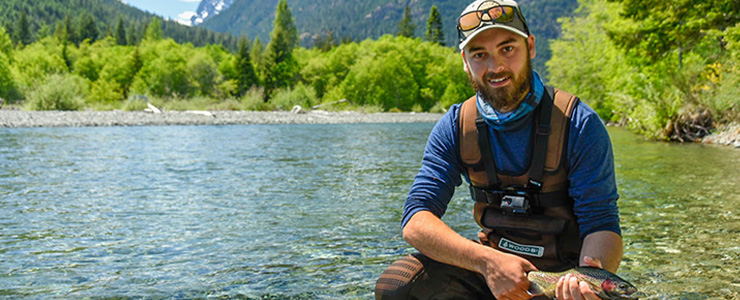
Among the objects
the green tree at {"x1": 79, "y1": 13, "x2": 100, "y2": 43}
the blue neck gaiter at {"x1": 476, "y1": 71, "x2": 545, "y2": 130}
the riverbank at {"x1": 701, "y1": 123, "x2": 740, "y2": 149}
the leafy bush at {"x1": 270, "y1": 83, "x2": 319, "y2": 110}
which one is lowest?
Answer: the leafy bush at {"x1": 270, "y1": 83, "x2": 319, "y2": 110}

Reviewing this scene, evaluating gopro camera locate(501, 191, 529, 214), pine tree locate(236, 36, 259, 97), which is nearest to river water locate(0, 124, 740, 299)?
gopro camera locate(501, 191, 529, 214)

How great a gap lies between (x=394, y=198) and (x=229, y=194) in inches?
104

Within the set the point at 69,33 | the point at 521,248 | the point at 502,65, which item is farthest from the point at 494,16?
the point at 69,33

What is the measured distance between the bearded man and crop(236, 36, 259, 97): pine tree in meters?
84.9

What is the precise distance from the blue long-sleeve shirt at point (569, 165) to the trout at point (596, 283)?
1.26ft

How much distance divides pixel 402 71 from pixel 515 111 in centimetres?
8040

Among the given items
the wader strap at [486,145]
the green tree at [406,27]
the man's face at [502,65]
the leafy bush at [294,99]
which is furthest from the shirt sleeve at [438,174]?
the green tree at [406,27]

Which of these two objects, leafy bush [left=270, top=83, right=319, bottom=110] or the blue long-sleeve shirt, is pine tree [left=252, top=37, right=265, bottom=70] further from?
the blue long-sleeve shirt

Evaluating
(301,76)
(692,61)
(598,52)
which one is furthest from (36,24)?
(692,61)

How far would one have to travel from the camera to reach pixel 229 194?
927 cm

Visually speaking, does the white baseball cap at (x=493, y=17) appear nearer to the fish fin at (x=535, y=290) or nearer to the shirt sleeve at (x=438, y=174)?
the shirt sleeve at (x=438, y=174)

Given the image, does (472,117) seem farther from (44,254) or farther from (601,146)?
(44,254)

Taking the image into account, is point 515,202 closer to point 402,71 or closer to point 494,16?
point 494,16

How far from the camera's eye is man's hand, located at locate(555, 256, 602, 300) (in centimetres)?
206
